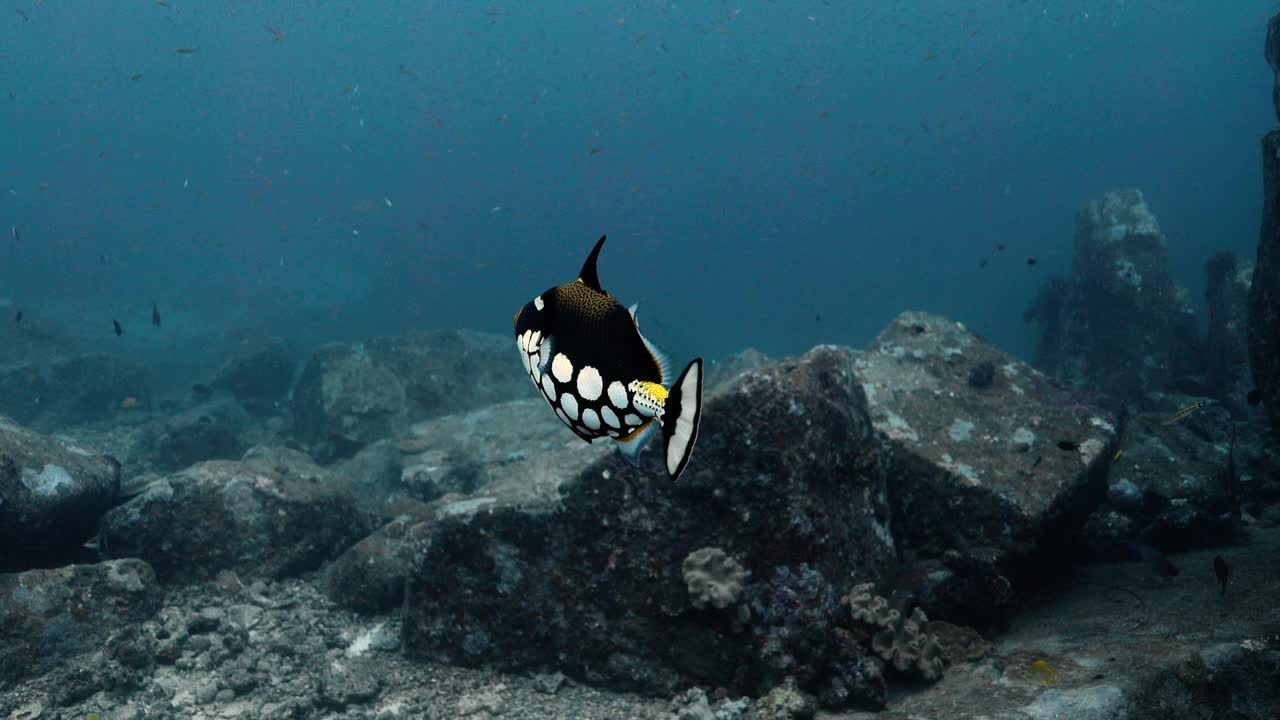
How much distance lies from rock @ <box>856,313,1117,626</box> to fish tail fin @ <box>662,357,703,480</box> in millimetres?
5122

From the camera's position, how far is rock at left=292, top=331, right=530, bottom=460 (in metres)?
15.7

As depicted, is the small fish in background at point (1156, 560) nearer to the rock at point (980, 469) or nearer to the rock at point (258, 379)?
the rock at point (980, 469)

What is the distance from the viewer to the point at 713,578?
4637 millimetres

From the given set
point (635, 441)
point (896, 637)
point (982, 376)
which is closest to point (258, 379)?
point (982, 376)

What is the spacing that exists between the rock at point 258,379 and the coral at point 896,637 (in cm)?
2003

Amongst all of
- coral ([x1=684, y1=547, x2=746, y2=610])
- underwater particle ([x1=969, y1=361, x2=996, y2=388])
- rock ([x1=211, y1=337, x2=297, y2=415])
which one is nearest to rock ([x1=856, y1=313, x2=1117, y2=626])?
underwater particle ([x1=969, y1=361, x2=996, y2=388])

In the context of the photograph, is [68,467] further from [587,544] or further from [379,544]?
[587,544]

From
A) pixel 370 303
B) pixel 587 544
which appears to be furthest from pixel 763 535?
pixel 370 303

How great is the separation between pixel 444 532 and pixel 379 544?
242 centimetres

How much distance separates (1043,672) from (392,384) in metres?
15.9

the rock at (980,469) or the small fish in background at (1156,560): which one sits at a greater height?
the rock at (980,469)

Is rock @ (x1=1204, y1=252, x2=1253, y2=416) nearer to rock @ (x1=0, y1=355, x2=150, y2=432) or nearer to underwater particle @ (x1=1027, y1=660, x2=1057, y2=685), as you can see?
underwater particle @ (x1=1027, y1=660, x2=1057, y2=685)

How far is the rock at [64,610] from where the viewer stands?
5461 millimetres

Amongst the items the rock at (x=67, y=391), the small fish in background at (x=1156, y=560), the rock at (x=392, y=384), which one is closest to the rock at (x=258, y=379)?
the rock at (x=67, y=391)
